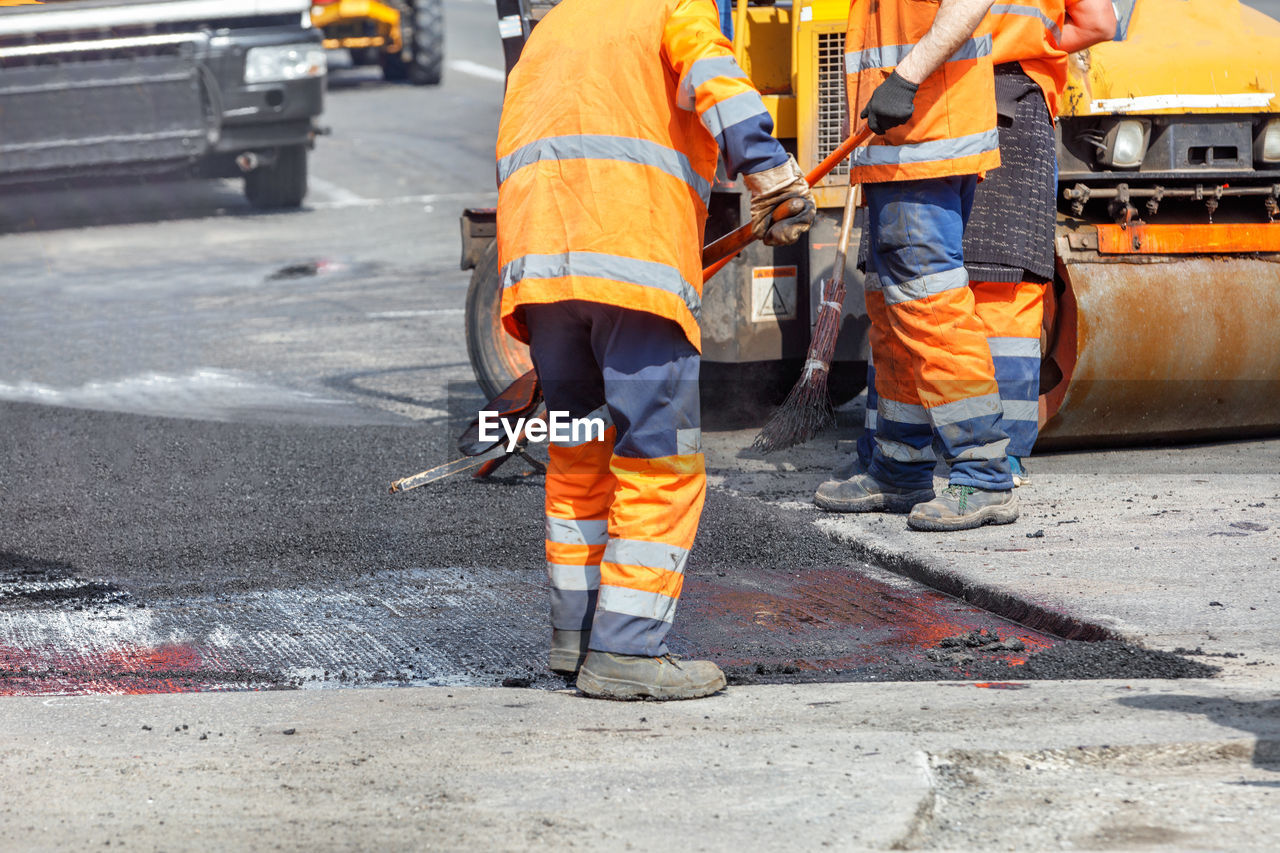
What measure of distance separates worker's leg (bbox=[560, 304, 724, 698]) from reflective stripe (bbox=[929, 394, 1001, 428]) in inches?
60.1

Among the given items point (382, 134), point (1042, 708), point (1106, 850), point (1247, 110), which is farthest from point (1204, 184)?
point (382, 134)

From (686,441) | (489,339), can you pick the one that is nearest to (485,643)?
(686,441)

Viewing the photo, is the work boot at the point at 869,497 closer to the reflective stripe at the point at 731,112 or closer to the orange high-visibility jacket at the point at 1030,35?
the orange high-visibility jacket at the point at 1030,35

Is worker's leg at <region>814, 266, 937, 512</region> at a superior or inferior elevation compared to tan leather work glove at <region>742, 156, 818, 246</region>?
inferior

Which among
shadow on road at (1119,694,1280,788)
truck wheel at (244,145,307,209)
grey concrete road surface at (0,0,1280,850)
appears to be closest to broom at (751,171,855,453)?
grey concrete road surface at (0,0,1280,850)

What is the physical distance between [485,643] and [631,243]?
46.3 inches

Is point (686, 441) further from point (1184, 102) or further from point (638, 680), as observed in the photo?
point (1184, 102)

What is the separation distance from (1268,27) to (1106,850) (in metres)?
4.14

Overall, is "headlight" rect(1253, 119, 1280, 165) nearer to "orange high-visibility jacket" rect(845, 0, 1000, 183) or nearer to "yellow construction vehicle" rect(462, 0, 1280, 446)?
"yellow construction vehicle" rect(462, 0, 1280, 446)

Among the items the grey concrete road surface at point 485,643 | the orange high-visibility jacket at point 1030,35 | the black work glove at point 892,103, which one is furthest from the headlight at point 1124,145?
the black work glove at point 892,103

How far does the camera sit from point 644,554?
3250mm

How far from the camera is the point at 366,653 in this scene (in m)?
3.85

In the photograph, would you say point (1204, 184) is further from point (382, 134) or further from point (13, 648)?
point (382, 134)

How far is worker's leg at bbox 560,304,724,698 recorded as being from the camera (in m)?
3.26
